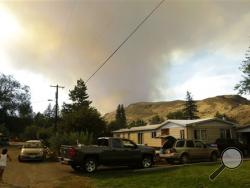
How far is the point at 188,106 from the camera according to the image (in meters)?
130

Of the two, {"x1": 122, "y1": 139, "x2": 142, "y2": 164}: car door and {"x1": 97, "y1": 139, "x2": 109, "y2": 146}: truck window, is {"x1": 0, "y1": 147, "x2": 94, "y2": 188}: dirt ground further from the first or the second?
{"x1": 122, "y1": 139, "x2": 142, "y2": 164}: car door

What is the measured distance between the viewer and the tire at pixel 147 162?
905 inches

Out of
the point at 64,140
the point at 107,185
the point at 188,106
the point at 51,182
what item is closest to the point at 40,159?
the point at 64,140

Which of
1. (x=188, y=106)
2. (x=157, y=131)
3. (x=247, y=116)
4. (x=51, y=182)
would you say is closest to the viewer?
(x=51, y=182)

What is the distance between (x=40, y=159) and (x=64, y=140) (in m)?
3.90

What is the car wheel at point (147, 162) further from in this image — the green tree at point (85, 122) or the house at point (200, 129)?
the green tree at point (85, 122)

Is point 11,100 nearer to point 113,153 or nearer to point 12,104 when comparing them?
point 12,104

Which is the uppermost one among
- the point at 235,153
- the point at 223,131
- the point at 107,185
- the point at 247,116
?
the point at 247,116

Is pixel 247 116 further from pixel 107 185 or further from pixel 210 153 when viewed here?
pixel 107 185

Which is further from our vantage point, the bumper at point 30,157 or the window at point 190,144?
the bumper at point 30,157

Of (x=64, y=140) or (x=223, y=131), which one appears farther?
(x=223, y=131)

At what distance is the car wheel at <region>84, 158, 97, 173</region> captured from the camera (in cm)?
2092

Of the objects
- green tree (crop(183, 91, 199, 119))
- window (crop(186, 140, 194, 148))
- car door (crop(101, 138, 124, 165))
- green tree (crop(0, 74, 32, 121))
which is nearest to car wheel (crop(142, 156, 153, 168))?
car door (crop(101, 138, 124, 165))

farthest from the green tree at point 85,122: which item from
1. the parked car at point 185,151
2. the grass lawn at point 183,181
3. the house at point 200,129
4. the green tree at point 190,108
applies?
the green tree at point 190,108
